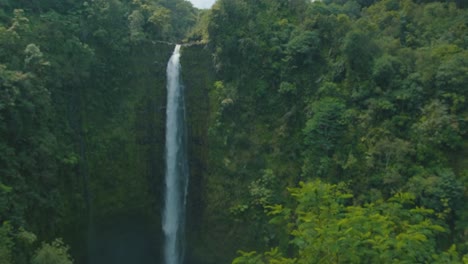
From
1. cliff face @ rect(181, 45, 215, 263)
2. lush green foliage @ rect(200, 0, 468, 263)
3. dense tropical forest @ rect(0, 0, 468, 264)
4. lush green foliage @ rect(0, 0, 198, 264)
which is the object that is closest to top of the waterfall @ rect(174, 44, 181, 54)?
cliff face @ rect(181, 45, 215, 263)

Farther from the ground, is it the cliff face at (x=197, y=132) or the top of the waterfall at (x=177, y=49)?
the top of the waterfall at (x=177, y=49)

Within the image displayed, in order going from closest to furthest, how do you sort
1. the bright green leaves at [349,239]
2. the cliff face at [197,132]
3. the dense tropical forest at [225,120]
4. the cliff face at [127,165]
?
the bright green leaves at [349,239] → the dense tropical forest at [225,120] → the cliff face at [127,165] → the cliff face at [197,132]

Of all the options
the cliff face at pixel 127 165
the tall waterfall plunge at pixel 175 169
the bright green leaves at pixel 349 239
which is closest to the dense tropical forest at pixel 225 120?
the cliff face at pixel 127 165

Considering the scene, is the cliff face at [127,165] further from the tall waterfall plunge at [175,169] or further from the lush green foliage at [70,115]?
the tall waterfall plunge at [175,169]

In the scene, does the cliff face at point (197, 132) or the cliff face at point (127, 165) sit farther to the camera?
the cliff face at point (197, 132)

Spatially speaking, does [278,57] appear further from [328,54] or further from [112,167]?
[112,167]

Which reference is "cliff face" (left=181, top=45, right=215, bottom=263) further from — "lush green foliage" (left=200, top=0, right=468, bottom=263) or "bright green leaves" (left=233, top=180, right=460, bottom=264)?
"bright green leaves" (left=233, top=180, right=460, bottom=264)

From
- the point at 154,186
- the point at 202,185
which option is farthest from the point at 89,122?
the point at 202,185

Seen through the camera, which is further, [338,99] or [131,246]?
[131,246]
